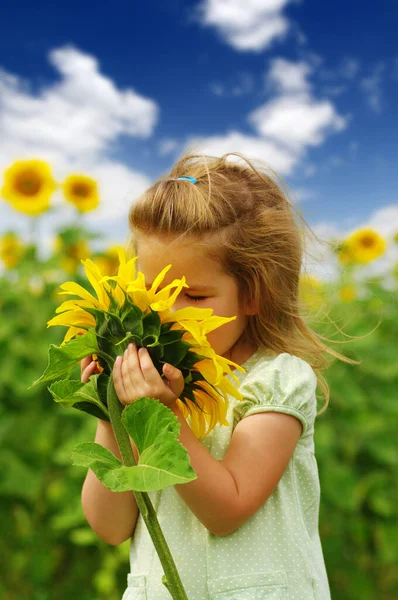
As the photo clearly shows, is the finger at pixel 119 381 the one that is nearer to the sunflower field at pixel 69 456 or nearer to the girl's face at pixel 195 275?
the girl's face at pixel 195 275

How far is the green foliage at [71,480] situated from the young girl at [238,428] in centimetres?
106

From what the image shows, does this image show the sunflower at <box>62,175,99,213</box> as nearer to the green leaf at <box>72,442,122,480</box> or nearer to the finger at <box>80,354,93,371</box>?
the finger at <box>80,354,93,371</box>

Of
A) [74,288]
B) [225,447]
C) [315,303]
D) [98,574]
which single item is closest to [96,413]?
[74,288]

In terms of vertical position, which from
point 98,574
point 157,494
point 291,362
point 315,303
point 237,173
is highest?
point 237,173

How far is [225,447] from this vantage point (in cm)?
100

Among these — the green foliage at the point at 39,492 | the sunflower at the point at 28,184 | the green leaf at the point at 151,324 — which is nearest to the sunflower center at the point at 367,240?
the sunflower at the point at 28,184

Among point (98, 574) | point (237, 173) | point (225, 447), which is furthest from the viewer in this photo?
point (98, 574)

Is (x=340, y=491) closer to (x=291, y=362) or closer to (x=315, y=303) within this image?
(x=315, y=303)

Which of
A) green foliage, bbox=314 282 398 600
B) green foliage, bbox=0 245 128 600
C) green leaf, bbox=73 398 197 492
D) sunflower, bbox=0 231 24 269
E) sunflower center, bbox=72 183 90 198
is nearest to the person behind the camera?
green leaf, bbox=73 398 197 492

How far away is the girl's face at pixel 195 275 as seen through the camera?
988mm

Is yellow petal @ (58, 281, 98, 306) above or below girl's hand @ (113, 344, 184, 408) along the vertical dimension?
above

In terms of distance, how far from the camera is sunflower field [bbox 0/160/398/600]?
90.7 inches

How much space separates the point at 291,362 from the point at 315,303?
1.01 ft

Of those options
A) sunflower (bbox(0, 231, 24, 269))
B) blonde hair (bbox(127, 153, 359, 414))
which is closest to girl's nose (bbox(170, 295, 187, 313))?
blonde hair (bbox(127, 153, 359, 414))
